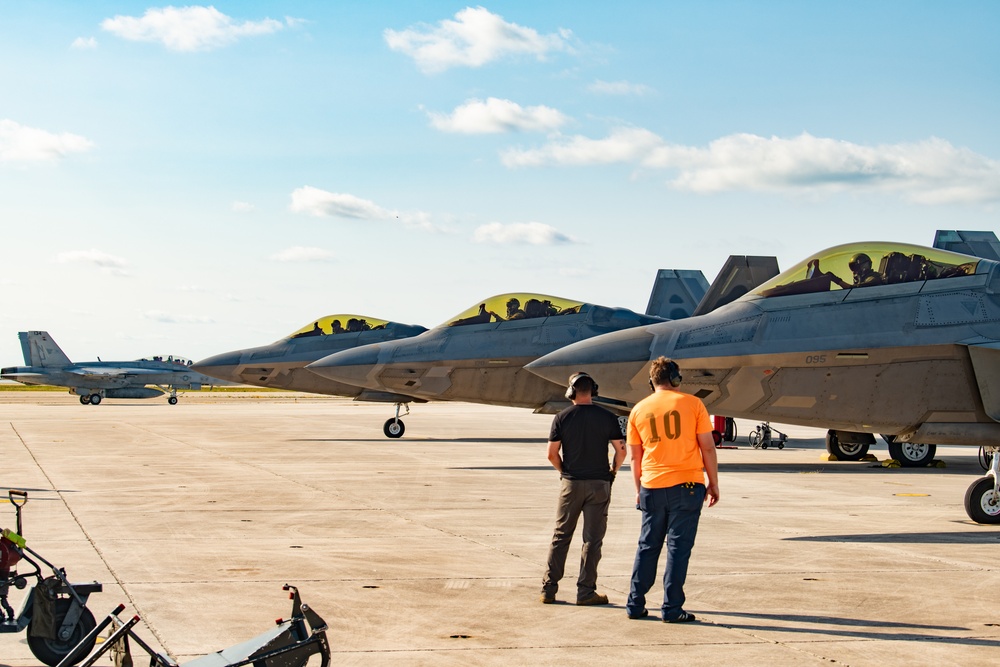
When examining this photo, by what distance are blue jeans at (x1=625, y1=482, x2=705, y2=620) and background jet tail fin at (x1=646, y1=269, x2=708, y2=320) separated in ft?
75.8

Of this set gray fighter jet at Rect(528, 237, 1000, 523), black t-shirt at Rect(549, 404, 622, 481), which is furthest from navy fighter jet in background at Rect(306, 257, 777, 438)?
black t-shirt at Rect(549, 404, 622, 481)

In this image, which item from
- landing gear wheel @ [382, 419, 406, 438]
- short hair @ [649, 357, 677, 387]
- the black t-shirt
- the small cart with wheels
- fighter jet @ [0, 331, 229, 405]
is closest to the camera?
short hair @ [649, 357, 677, 387]

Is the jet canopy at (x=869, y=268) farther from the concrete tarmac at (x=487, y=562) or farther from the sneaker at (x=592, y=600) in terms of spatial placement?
the sneaker at (x=592, y=600)

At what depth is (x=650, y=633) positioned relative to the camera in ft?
22.0

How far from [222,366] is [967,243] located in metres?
18.9

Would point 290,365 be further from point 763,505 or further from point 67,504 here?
point 763,505

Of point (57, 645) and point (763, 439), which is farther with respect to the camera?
point (763, 439)

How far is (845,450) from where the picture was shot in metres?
21.2

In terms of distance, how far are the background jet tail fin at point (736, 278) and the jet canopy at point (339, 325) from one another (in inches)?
406

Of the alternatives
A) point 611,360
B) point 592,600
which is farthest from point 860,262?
point 592,600

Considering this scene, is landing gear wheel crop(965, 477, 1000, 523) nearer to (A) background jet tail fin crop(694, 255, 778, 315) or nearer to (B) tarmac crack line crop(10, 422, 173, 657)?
(B) tarmac crack line crop(10, 422, 173, 657)

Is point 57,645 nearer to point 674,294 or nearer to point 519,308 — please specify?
point 519,308

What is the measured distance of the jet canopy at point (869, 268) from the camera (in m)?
12.3

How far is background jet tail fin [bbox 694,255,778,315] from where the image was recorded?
22.7 m
